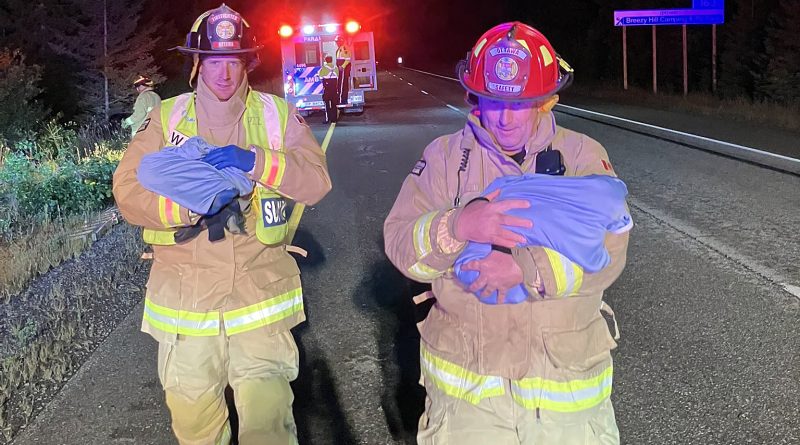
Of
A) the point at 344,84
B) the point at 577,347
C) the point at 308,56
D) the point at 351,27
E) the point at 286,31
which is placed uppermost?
the point at 351,27

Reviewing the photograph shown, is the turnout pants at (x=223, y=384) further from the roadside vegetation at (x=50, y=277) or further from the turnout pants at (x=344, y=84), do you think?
the turnout pants at (x=344, y=84)

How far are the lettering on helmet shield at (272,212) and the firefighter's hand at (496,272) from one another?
1000mm

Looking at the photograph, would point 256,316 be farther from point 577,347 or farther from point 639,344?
point 639,344

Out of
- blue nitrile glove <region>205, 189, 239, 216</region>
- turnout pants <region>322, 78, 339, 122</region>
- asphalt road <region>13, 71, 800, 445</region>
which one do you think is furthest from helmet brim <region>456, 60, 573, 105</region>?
turnout pants <region>322, 78, 339, 122</region>

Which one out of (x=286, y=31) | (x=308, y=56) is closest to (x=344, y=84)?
(x=308, y=56)

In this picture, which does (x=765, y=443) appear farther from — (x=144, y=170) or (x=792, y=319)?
(x=144, y=170)

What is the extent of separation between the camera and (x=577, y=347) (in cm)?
200

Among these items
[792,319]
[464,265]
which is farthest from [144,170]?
[792,319]

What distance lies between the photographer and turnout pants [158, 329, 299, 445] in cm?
257

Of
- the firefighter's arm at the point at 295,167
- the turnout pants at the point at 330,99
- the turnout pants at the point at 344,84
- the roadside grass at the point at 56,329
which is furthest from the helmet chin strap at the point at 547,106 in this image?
the turnout pants at the point at 344,84

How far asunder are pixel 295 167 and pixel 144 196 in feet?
1.64

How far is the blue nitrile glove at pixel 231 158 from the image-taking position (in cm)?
240

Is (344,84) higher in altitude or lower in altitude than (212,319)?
higher

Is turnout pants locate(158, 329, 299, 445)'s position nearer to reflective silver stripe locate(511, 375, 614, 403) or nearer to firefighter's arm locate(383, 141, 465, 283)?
firefighter's arm locate(383, 141, 465, 283)
